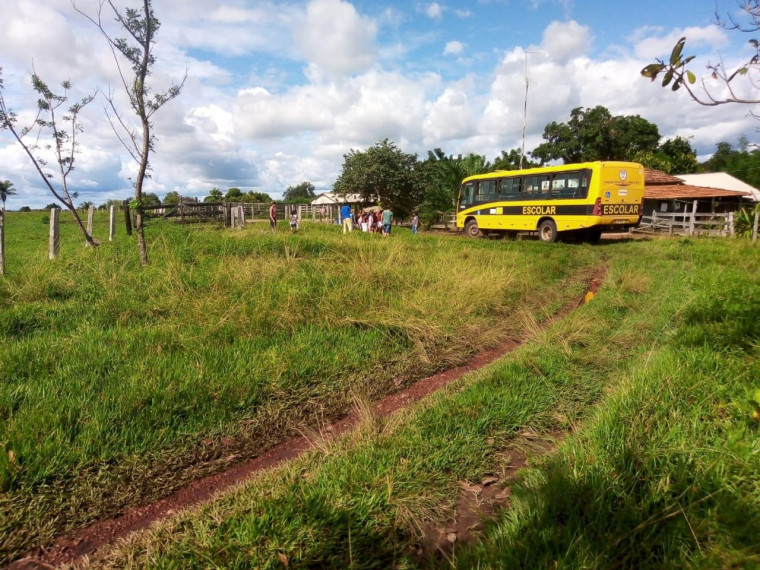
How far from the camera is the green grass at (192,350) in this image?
2689 millimetres

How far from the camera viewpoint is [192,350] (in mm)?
4199

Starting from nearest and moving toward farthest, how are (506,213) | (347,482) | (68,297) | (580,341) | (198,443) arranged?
(347,482) → (198,443) → (580,341) → (68,297) → (506,213)

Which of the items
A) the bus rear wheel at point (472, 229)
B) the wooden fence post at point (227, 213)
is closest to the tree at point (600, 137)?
the bus rear wheel at point (472, 229)

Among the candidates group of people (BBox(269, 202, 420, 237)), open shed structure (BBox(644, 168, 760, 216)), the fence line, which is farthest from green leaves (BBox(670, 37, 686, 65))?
open shed structure (BBox(644, 168, 760, 216))

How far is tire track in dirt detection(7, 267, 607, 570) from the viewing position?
2.19 m

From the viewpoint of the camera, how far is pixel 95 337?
14.4 ft

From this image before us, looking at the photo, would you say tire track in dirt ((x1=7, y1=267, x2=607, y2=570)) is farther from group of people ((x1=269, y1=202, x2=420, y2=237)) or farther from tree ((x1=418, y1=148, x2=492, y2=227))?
tree ((x1=418, y1=148, x2=492, y2=227))

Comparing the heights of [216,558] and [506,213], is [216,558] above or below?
below

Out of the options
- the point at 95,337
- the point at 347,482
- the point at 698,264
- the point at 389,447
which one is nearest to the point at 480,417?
the point at 389,447

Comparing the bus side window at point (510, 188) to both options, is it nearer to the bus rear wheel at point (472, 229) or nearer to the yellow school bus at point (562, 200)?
the yellow school bus at point (562, 200)

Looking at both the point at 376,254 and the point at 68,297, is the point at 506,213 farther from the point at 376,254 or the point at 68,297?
the point at 68,297

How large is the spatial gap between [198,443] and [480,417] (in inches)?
86.1

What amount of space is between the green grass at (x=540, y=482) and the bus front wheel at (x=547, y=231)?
13741 millimetres

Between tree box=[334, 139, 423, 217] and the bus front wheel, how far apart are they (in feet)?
52.4
